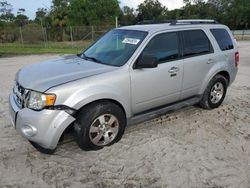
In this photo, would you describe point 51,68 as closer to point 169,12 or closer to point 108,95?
point 108,95

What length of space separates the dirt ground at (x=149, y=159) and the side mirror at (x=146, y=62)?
1154 millimetres

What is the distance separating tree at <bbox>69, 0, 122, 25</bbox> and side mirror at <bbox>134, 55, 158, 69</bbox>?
45703 mm

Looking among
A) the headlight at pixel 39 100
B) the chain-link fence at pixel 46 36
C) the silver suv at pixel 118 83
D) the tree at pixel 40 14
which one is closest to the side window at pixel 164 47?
the silver suv at pixel 118 83

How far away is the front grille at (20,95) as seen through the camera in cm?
347

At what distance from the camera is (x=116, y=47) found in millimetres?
4367

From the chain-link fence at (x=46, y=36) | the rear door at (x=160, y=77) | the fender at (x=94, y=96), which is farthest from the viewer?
the chain-link fence at (x=46, y=36)

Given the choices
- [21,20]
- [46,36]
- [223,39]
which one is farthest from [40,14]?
[223,39]

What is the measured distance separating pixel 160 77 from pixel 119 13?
52092 millimetres

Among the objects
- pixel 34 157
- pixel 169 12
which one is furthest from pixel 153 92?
pixel 169 12

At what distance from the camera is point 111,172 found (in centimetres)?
331

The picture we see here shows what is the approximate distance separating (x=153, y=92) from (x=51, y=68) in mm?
1619

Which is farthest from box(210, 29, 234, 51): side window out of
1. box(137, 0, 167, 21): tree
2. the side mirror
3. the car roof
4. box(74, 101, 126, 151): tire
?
box(137, 0, 167, 21): tree

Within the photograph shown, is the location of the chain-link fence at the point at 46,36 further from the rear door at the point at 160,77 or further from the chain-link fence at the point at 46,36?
the rear door at the point at 160,77

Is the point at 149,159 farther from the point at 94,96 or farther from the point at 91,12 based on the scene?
the point at 91,12
